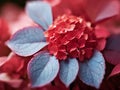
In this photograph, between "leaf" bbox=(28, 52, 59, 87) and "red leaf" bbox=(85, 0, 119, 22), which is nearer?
"leaf" bbox=(28, 52, 59, 87)

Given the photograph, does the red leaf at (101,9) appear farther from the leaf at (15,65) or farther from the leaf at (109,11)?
the leaf at (15,65)

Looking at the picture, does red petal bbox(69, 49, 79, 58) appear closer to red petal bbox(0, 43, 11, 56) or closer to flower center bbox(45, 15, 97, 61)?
flower center bbox(45, 15, 97, 61)

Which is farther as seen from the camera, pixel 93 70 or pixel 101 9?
pixel 101 9

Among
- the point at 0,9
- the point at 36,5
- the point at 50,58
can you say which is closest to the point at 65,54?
the point at 50,58

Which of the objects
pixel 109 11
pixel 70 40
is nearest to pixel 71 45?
pixel 70 40

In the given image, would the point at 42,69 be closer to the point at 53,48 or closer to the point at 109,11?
the point at 53,48

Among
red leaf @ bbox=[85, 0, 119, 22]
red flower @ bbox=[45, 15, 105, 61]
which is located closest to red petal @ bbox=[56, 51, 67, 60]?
red flower @ bbox=[45, 15, 105, 61]

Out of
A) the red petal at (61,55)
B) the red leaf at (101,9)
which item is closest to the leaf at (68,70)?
the red petal at (61,55)
